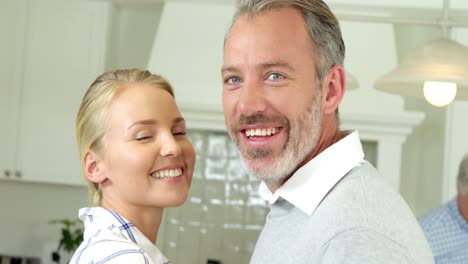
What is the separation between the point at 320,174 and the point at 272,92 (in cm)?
16

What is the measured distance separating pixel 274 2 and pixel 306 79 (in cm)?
14

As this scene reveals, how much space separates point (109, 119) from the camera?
1.49m

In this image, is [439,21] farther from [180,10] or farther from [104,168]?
[180,10]

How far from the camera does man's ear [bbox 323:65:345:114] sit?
140 centimetres

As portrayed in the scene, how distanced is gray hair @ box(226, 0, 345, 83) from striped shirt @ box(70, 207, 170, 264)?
1.40 ft

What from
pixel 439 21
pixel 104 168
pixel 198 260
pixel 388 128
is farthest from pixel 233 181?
pixel 104 168

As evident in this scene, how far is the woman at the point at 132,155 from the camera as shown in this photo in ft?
4.85

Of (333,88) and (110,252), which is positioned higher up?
(333,88)

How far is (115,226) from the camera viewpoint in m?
1.48

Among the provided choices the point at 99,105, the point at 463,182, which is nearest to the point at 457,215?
the point at 463,182

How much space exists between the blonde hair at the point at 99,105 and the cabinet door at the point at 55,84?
335 cm

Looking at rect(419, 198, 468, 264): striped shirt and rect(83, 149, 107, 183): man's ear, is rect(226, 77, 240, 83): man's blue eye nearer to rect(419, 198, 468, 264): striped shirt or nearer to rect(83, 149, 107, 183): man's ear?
rect(83, 149, 107, 183): man's ear

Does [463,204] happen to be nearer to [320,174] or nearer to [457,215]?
[457,215]

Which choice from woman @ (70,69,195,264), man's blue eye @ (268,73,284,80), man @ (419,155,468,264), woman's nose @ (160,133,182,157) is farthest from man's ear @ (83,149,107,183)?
man @ (419,155,468,264)
